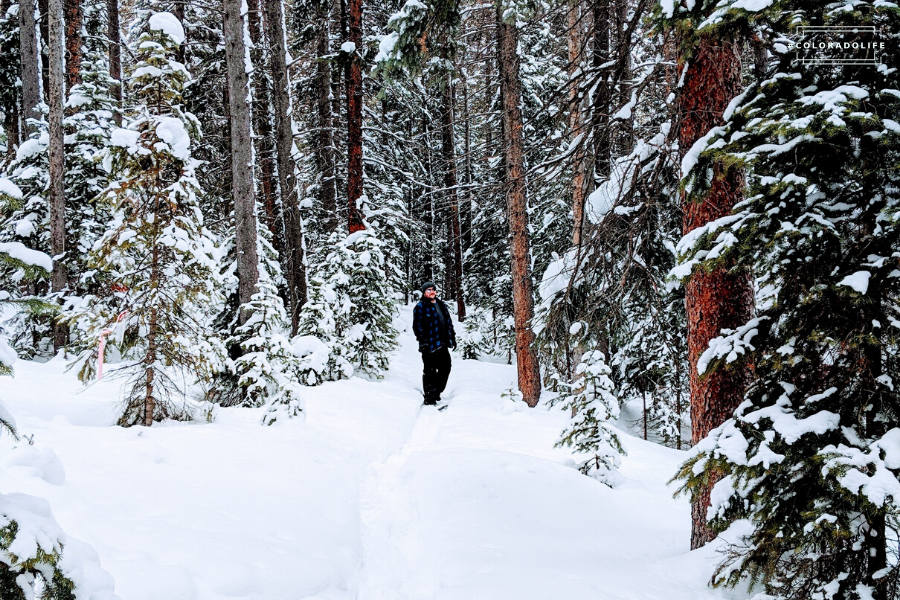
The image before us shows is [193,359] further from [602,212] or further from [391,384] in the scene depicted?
[391,384]

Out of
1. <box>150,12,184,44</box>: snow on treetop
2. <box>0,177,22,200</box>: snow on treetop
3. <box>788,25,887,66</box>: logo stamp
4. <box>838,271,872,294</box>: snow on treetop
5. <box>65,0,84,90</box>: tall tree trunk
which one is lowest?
<box>838,271,872,294</box>: snow on treetop

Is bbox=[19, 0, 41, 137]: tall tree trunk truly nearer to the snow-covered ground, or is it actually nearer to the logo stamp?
the snow-covered ground

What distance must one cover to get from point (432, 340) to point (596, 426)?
5.28 m

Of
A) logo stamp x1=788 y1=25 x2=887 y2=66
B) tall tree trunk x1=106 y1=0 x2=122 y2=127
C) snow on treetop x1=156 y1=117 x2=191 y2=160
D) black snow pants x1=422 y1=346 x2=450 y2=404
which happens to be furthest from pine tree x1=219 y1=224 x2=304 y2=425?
tall tree trunk x1=106 y1=0 x2=122 y2=127

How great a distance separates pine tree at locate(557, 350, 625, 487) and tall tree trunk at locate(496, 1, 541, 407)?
3573 mm

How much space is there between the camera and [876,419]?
2.52 m

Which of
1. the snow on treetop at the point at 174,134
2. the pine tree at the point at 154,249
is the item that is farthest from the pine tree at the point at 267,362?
the snow on treetop at the point at 174,134

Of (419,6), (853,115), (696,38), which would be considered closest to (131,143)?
(419,6)

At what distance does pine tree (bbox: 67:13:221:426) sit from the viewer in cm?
583

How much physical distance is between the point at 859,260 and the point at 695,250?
793mm

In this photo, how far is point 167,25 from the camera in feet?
19.7

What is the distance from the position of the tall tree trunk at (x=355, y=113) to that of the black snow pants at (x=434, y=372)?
412cm

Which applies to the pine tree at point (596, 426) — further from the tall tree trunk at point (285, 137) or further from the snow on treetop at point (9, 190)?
the tall tree trunk at point (285, 137)

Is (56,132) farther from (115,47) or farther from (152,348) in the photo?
(152,348)
